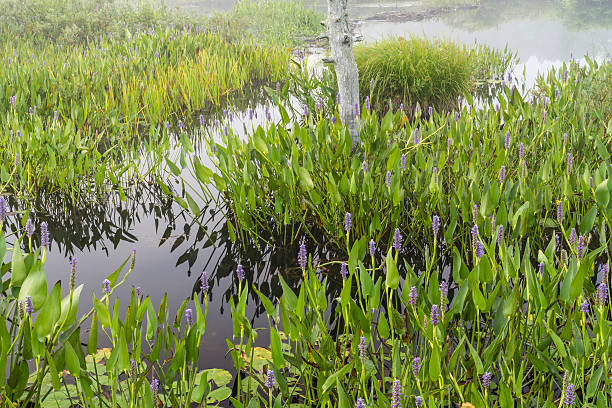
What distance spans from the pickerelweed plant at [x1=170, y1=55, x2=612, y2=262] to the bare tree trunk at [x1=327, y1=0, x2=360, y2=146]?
414 mm

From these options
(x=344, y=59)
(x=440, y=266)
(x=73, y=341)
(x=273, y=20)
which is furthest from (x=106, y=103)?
(x=273, y=20)

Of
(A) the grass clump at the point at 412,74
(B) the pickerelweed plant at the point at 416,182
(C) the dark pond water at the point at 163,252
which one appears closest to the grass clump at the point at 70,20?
(A) the grass clump at the point at 412,74

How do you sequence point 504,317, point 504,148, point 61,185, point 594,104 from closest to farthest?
point 504,317 < point 504,148 < point 61,185 < point 594,104

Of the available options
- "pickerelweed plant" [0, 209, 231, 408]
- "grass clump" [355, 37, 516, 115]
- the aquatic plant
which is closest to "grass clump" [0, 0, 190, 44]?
the aquatic plant

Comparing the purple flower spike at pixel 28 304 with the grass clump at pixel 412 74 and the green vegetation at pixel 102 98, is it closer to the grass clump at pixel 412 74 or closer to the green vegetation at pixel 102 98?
the green vegetation at pixel 102 98

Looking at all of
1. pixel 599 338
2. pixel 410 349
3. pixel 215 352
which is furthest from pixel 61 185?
pixel 599 338

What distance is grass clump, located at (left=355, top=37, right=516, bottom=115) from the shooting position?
254 inches

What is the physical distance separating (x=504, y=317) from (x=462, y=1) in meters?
21.3

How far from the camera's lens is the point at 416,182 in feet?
9.78

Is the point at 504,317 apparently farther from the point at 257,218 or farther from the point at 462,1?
the point at 462,1

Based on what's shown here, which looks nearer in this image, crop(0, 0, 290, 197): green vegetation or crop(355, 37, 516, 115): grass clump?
crop(0, 0, 290, 197): green vegetation

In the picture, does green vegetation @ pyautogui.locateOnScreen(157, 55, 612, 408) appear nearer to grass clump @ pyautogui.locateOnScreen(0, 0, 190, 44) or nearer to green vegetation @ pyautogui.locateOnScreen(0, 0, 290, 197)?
green vegetation @ pyautogui.locateOnScreen(0, 0, 290, 197)

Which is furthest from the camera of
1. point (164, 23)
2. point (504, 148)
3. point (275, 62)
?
point (164, 23)

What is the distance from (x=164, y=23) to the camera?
1180 cm
